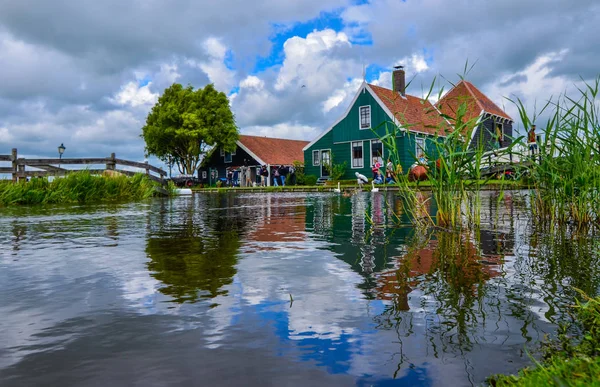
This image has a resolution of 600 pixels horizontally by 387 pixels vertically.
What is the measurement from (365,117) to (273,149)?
50.4ft

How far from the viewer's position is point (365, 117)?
35.2 m

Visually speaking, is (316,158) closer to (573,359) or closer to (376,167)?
(376,167)

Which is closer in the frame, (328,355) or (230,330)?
(328,355)

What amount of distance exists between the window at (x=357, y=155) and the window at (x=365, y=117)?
137 centimetres

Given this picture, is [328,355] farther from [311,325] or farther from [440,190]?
[440,190]

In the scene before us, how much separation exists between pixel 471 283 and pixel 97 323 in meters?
2.47

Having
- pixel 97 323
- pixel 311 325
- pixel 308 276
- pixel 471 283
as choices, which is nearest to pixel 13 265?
pixel 97 323

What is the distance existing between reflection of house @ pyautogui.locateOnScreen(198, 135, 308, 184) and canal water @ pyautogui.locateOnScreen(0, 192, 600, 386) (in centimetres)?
4000

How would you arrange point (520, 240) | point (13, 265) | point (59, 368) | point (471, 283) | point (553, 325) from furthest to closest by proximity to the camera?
1. point (520, 240)
2. point (13, 265)
3. point (471, 283)
4. point (553, 325)
5. point (59, 368)

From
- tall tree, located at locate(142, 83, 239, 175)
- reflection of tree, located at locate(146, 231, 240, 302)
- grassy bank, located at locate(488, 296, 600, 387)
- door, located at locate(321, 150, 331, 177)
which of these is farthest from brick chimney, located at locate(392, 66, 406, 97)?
grassy bank, located at locate(488, 296, 600, 387)

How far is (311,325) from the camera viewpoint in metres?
2.72

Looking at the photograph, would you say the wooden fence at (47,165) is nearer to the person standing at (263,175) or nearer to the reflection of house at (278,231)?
the reflection of house at (278,231)

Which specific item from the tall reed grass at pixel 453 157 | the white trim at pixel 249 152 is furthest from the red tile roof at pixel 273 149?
the tall reed grass at pixel 453 157

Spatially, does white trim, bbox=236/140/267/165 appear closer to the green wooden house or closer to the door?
the green wooden house
